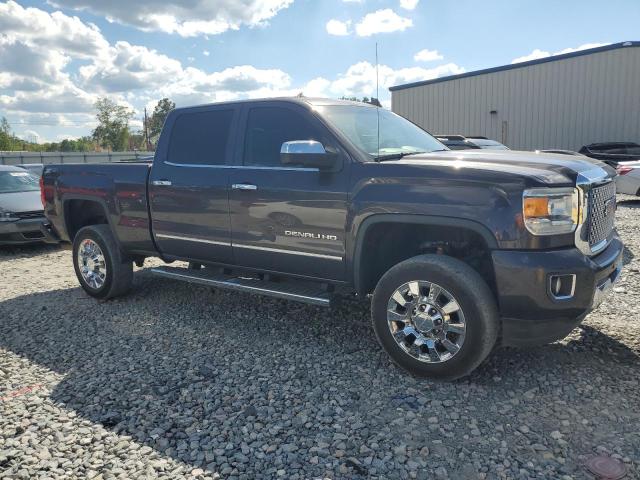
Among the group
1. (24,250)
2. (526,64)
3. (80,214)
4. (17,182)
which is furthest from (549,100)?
(80,214)

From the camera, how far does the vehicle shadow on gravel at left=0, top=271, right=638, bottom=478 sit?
9.90 ft

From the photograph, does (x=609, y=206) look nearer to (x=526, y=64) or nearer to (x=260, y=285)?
(x=260, y=285)

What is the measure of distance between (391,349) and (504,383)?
0.78m

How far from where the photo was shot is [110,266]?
18.6 feet

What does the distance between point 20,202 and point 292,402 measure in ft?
25.1

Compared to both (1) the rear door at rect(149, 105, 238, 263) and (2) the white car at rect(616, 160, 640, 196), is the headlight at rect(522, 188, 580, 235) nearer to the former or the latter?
(1) the rear door at rect(149, 105, 238, 263)

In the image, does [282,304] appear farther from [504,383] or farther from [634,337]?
[634,337]

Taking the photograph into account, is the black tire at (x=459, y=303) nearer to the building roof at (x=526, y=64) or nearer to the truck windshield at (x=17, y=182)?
the truck windshield at (x=17, y=182)

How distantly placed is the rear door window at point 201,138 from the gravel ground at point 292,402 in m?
1.53

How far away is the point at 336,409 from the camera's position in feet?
11.0

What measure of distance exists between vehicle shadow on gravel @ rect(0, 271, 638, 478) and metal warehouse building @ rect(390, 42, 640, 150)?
17946 millimetres

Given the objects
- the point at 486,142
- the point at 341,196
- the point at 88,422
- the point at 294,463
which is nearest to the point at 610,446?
the point at 294,463

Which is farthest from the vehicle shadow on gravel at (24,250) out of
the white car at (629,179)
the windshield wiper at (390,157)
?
the white car at (629,179)

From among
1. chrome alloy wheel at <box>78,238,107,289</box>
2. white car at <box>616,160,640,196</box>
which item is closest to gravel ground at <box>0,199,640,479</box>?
chrome alloy wheel at <box>78,238,107,289</box>
